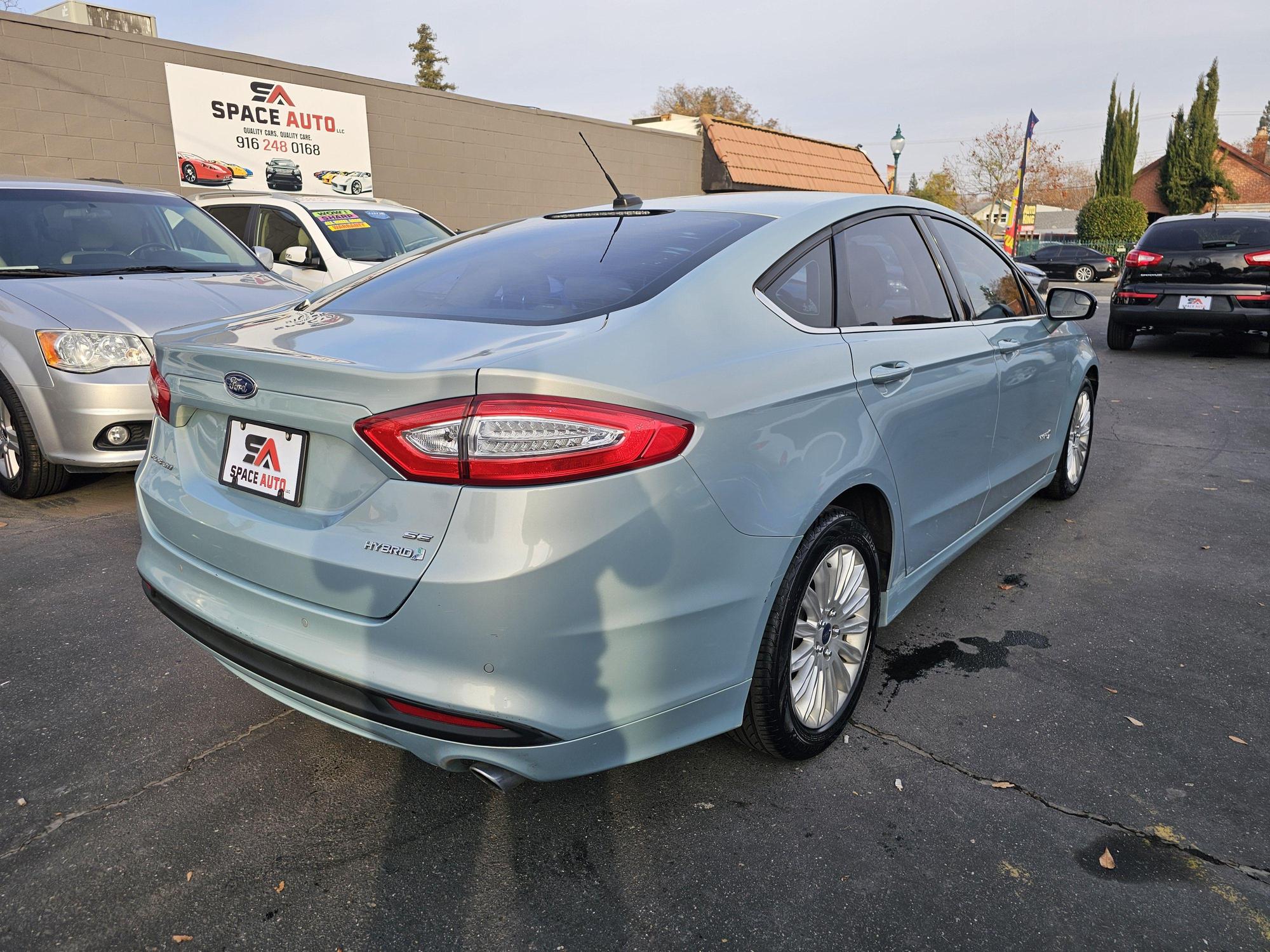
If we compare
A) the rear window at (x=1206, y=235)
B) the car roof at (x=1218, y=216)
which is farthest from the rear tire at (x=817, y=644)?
the rear window at (x=1206, y=235)

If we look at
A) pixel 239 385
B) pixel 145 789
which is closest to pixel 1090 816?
pixel 239 385

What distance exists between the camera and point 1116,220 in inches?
1641

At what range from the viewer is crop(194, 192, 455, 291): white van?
7.91 m

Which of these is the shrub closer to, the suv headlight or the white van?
the white van

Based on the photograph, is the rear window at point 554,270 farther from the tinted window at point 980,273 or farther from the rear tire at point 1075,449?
the rear tire at point 1075,449

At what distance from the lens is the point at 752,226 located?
2686mm

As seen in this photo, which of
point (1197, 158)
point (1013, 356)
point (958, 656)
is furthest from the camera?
point (1197, 158)

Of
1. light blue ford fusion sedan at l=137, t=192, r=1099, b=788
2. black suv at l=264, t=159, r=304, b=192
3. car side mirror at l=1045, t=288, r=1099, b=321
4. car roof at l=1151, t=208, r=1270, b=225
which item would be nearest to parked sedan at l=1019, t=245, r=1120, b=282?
car roof at l=1151, t=208, r=1270, b=225

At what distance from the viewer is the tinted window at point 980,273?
362cm

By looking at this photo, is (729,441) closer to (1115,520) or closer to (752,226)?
(752,226)

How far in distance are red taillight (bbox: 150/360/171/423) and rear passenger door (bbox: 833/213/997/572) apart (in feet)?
6.22

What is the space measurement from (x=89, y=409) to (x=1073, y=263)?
35779mm

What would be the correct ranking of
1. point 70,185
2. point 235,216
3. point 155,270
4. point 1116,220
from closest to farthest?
point 155,270, point 70,185, point 235,216, point 1116,220

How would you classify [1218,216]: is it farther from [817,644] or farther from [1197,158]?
[1197,158]
